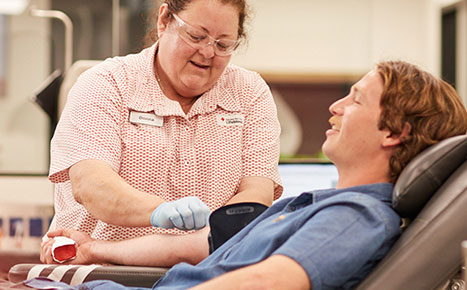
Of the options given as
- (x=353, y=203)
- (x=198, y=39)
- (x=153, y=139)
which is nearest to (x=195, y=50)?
(x=198, y=39)

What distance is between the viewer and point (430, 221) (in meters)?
1.26

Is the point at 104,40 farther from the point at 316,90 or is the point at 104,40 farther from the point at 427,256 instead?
the point at 427,256

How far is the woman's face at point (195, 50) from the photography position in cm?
186

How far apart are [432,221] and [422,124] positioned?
0.23 meters

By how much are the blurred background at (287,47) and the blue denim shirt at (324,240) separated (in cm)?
405

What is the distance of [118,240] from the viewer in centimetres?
191

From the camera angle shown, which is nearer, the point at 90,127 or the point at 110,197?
the point at 110,197

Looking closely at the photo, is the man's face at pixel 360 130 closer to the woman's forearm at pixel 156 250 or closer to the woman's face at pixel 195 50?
the woman's forearm at pixel 156 250

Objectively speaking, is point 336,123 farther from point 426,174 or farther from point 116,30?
point 116,30

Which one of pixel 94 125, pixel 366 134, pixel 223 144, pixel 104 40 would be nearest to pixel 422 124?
pixel 366 134

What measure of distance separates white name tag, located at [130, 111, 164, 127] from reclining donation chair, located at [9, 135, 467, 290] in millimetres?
859

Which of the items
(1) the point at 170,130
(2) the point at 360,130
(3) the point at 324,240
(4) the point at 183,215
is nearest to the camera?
(3) the point at 324,240

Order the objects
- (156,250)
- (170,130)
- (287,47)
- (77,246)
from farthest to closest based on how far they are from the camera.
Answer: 1. (287,47)
2. (170,130)
3. (77,246)
4. (156,250)

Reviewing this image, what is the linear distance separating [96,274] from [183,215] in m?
0.26
